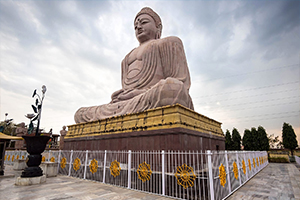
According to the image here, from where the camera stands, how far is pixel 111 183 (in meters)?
5.11

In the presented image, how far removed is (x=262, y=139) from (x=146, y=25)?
562 inches

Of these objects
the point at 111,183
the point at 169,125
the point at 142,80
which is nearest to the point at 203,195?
the point at 169,125

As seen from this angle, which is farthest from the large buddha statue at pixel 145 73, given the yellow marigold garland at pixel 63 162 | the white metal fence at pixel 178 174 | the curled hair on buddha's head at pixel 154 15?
the white metal fence at pixel 178 174

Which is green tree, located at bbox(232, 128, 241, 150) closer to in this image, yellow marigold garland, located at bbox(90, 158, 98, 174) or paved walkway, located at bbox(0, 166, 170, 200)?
yellow marigold garland, located at bbox(90, 158, 98, 174)

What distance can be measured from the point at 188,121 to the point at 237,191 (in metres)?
2.13

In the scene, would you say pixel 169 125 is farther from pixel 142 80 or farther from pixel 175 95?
pixel 142 80

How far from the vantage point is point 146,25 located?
9961 mm

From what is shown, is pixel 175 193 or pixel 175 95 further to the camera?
pixel 175 95

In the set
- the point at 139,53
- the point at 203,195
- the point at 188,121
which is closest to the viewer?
the point at 203,195

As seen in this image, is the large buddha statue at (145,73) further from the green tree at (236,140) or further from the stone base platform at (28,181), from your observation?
the green tree at (236,140)

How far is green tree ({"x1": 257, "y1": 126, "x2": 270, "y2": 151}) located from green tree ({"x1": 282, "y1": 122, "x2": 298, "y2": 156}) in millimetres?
1997

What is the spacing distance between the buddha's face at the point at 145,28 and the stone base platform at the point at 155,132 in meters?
5.19

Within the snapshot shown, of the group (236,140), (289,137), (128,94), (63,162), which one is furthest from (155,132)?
(289,137)

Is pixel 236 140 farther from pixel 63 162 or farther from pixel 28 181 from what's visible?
pixel 28 181
